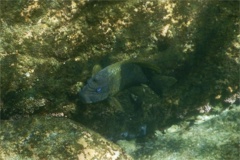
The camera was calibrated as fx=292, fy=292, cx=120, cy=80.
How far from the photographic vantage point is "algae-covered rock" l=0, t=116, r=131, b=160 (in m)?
2.95

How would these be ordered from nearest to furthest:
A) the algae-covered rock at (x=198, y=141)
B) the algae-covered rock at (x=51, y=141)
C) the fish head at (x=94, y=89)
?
the algae-covered rock at (x=51, y=141) < the fish head at (x=94, y=89) < the algae-covered rock at (x=198, y=141)

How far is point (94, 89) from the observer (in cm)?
334

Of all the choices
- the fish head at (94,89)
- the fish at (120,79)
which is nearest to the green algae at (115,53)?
the fish at (120,79)

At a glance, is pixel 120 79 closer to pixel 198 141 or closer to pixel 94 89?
pixel 94 89

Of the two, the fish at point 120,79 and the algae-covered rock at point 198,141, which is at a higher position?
the fish at point 120,79

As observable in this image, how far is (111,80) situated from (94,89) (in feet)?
0.84

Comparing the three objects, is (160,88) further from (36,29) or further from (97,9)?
(36,29)

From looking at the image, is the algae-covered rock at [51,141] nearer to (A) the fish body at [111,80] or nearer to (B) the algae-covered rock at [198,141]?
(A) the fish body at [111,80]

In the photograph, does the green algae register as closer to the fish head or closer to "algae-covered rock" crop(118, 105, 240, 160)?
"algae-covered rock" crop(118, 105, 240, 160)

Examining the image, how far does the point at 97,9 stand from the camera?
3.49 m

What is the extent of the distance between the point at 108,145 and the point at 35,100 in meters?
1.09

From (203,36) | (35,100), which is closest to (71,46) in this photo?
(35,100)

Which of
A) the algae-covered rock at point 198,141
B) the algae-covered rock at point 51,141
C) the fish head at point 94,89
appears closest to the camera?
the algae-covered rock at point 51,141

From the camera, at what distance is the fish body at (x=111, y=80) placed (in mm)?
3346
